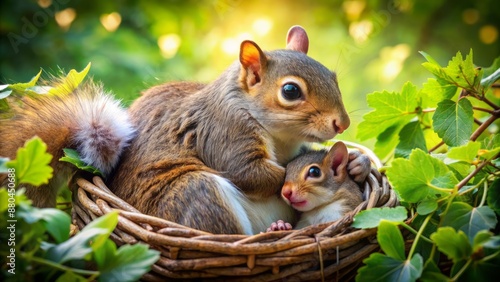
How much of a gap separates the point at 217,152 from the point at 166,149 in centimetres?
19

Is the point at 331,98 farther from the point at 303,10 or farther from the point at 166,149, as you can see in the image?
the point at 303,10

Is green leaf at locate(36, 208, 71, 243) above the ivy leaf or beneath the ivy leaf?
above

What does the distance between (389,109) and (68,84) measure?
1.22 metres

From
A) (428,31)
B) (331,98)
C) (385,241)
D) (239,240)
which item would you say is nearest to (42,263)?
(239,240)

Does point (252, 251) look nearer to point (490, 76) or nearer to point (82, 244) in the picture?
point (82, 244)

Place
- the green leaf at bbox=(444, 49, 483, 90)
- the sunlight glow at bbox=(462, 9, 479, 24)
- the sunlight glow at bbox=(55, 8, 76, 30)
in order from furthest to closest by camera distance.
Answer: the sunlight glow at bbox=(462, 9, 479, 24)
the sunlight glow at bbox=(55, 8, 76, 30)
the green leaf at bbox=(444, 49, 483, 90)

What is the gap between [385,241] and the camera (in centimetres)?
169

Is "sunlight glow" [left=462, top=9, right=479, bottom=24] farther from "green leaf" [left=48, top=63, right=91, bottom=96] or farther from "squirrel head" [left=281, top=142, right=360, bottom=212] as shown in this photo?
"green leaf" [left=48, top=63, right=91, bottom=96]

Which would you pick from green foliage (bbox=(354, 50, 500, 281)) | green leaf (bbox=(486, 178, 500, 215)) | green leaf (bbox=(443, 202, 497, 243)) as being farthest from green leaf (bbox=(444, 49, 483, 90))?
green leaf (bbox=(443, 202, 497, 243))

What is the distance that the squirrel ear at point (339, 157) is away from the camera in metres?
2.34

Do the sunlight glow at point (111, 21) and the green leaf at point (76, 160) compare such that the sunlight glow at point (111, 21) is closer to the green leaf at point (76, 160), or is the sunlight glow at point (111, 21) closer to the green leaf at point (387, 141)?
the green leaf at point (76, 160)

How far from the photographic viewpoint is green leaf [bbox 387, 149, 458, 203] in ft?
5.98

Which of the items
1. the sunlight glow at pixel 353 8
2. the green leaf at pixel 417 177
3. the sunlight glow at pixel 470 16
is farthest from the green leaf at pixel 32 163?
the sunlight glow at pixel 470 16

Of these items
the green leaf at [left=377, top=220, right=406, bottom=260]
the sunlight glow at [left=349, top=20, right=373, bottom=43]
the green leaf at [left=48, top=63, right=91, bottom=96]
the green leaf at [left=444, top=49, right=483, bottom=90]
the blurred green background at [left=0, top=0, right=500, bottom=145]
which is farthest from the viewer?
the blurred green background at [left=0, top=0, right=500, bottom=145]
